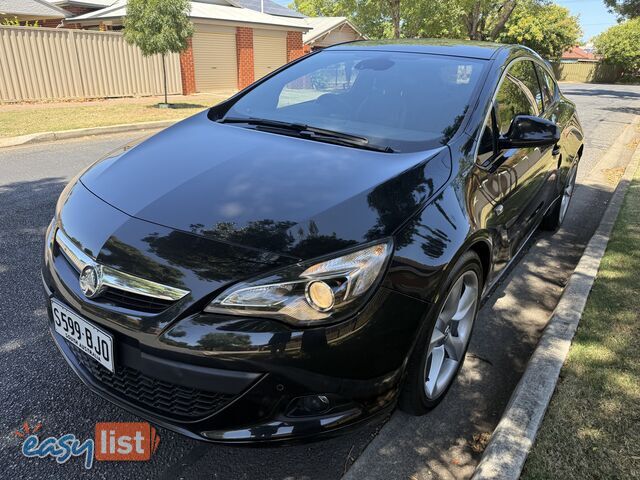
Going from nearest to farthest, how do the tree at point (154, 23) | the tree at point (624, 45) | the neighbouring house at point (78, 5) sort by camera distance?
the tree at point (154, 23)
the neighbouring house at point (78, 5)
the tree at point (624, 45)

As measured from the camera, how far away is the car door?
2.65 m

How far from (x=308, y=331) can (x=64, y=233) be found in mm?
1205

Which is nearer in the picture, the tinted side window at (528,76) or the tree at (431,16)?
the tinted side window at (528,76)

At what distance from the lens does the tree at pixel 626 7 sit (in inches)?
944

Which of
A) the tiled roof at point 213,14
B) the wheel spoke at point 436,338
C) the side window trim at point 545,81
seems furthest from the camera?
the tiled roof at point 213,14

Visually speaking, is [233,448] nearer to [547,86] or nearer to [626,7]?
[547,86]

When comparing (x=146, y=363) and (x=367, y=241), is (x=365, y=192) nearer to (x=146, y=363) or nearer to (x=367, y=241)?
(x=367, y=241)

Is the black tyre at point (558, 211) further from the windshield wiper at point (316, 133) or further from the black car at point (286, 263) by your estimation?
the windshield wiper at point (316, 133)

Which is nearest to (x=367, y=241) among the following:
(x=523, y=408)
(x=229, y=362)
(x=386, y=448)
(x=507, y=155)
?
(x=229, y=362)

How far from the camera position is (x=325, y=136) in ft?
8.70

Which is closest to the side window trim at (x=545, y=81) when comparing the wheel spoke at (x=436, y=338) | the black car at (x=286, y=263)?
the black car at (x=286, y=263)

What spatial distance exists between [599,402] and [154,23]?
47.1ft

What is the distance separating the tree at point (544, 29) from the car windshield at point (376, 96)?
45.8 m

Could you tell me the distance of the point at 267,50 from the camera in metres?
23.7
